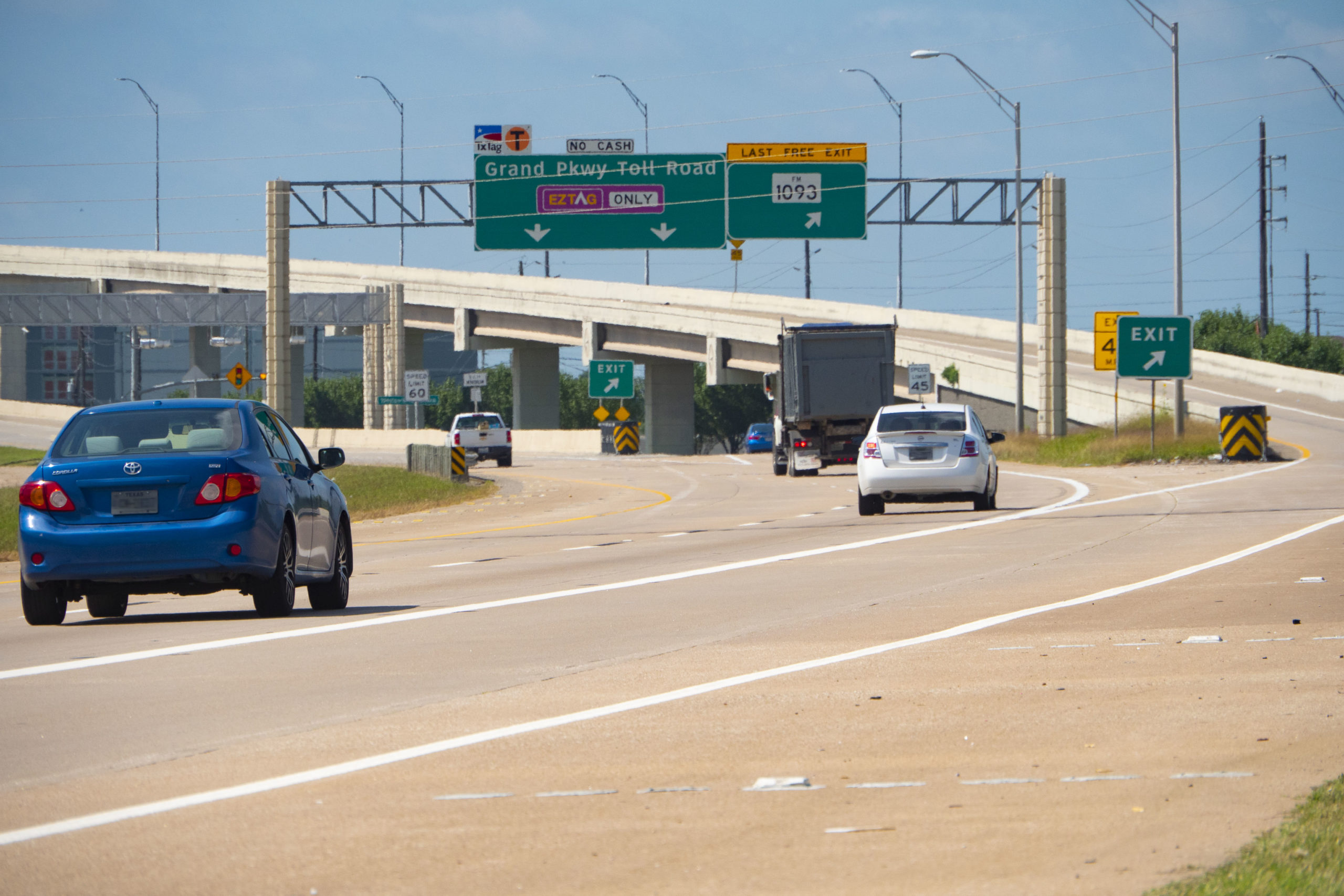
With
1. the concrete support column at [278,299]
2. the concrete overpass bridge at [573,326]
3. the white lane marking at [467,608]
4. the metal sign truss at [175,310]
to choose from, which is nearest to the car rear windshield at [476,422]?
the concrete support column at [278,299]

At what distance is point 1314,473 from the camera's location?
33.6m

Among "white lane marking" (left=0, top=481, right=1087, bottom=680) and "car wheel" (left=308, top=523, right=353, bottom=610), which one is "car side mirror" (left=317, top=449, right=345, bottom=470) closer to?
"car wheel" (left=308, top=523, right=353, bottom=610)

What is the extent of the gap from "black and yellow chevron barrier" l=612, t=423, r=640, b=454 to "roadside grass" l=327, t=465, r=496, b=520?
26.1m

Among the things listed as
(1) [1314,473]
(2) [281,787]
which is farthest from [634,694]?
(1) [1314,473]

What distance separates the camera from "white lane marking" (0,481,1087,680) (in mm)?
10180

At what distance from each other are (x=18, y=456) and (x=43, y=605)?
162ft

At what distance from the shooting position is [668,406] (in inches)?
3738

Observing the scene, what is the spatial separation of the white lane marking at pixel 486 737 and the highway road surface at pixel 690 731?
2cm

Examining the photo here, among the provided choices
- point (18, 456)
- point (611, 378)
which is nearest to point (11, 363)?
point (611, 378)

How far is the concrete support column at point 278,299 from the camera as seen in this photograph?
42469mm

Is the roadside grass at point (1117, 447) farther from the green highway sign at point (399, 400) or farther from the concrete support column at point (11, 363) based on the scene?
the concrete support column at point (11, 363)

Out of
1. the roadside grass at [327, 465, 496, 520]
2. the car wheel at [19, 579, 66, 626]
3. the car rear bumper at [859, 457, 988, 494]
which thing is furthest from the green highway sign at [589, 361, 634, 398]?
the car wheel at [19, 579, 66, 626]

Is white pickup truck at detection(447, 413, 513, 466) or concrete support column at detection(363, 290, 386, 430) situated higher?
concrete support column at detection(363, 290, 386, 430)

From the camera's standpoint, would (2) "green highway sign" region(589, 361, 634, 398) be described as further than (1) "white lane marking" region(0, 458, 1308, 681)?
Yes
